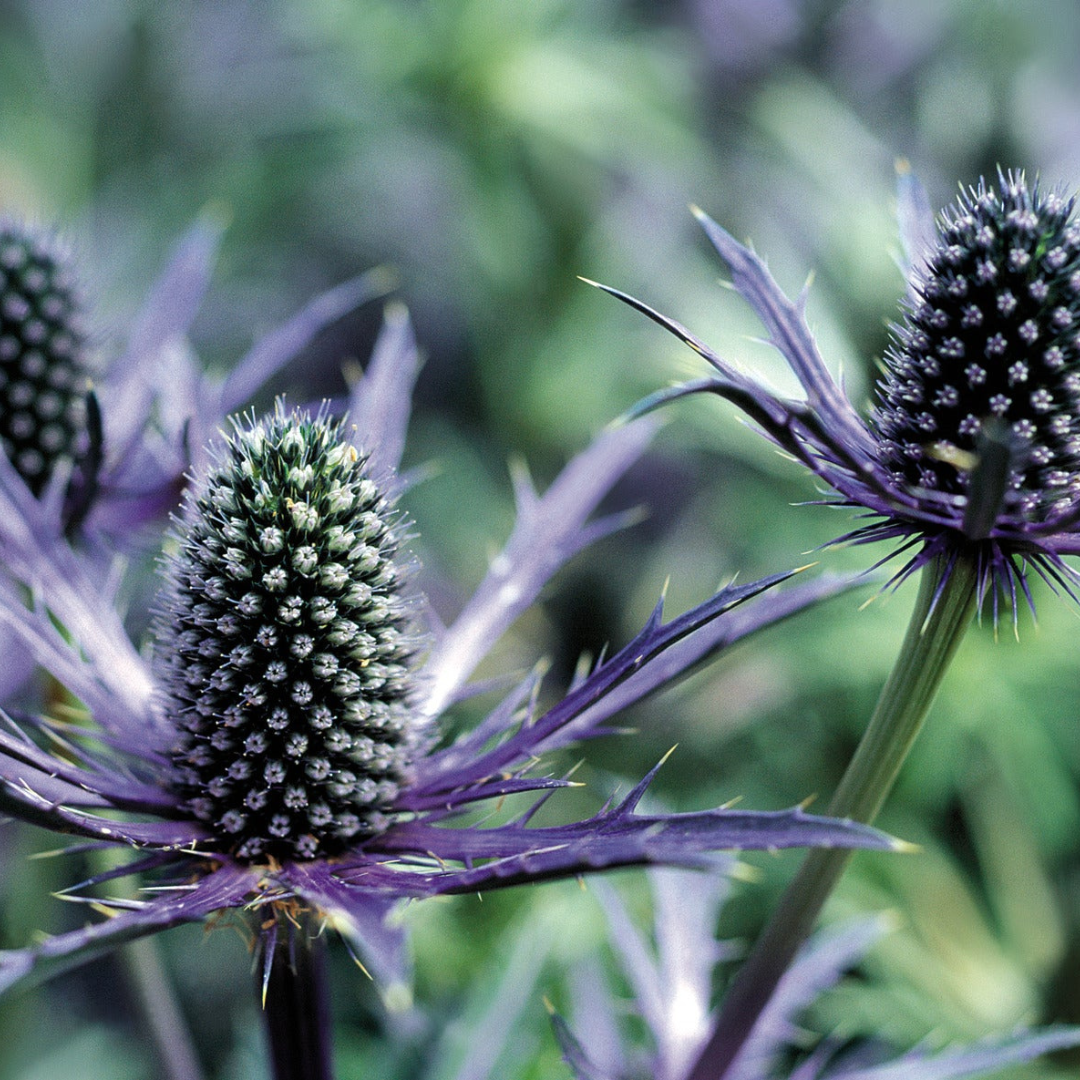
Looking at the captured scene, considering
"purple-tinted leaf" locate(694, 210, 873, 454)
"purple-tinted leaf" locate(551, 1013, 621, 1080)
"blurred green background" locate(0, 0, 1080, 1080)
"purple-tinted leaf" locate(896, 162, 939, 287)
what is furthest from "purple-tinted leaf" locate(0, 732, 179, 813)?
"purple-tinted leaf" locate(896, 162, 939, 287)

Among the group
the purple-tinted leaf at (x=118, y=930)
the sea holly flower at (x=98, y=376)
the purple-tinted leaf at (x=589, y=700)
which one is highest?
the sea holly flower at (x=98, y=376)

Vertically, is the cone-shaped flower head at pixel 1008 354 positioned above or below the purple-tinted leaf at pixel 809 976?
above

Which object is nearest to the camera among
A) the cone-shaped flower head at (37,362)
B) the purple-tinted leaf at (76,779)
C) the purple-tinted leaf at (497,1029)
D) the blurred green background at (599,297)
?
the purple-tinted leaf at (76,779)

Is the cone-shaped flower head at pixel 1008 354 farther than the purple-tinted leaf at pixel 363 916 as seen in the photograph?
Yes

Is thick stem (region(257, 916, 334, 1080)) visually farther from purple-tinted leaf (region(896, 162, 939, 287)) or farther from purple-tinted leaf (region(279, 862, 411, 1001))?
purple-tinted leaf (region(896, 162, 939, 287))

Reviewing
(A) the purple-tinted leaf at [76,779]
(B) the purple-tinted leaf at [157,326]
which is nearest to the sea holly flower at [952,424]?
(A) the purple-tinted leaf at [76,779]

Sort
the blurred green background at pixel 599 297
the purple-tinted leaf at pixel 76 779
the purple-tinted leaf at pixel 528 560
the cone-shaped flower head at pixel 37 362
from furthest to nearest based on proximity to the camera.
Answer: the blurred green background at pixel 599 297 < the cone-shaped flower head at pixel 37 362 < the purple-tinted leaf at pixel 528 560 < the purple-tinted leaf at pixel 76 779

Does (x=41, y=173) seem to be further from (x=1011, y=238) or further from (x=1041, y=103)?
(x=1011, y=238)

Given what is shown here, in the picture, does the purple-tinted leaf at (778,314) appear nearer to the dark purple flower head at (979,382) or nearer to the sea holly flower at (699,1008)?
the dark purple flower head at (979,382)
